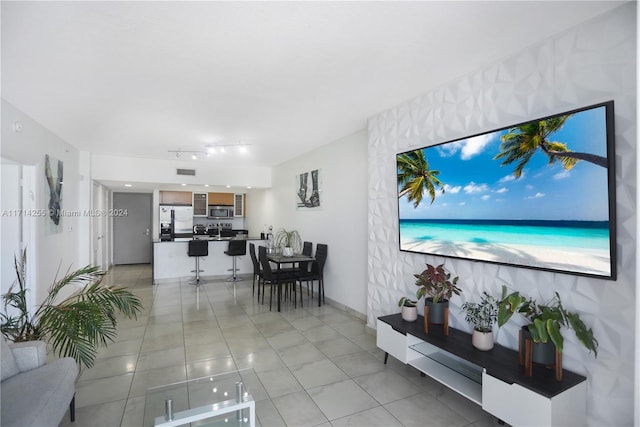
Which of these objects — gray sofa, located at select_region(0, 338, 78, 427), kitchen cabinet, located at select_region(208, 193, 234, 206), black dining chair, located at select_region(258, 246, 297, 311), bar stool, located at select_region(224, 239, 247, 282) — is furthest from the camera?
kitchen cabinet, located at select_region(208, 193, 234, 206)

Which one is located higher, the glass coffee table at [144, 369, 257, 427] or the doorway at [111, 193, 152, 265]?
the doorway at [111, 193, 152, 265]

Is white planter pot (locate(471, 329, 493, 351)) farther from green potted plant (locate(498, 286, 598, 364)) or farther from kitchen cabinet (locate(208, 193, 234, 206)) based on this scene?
kitchen cabinet (locate(208, 193, 234, 206))

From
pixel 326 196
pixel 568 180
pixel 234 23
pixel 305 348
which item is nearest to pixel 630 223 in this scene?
pixel 568 180

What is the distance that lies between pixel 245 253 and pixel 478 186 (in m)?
5.82

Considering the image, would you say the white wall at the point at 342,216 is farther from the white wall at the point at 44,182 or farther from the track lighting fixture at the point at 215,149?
the white wall at the point at 44,182

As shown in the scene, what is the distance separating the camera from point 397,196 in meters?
3.60

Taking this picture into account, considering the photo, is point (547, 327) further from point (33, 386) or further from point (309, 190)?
point (309, 190)

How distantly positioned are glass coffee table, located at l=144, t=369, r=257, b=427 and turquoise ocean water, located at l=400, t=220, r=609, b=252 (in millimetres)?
2151

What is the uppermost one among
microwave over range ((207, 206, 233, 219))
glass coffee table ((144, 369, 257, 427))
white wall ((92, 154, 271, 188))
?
white wall ((92, 154, 271, 188))

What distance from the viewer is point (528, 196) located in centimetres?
232

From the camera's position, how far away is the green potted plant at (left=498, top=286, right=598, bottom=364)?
→ 1954 mm

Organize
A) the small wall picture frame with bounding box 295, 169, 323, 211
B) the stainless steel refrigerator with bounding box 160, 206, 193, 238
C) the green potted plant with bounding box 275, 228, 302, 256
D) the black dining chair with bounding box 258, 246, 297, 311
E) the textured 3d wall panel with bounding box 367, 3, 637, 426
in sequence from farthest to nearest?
the stainless steel refrigerator with bounding box 160, 206, 193, 238, the green potted plant with bounding box 275, 228, 302, 256, the small wall picture frame with bounding box 295, 169, 323, 211, the black dining chair with bounding box 258, 246, 297, 311, the textured 3d wall panel with bounding box 367, 3, 637, 426

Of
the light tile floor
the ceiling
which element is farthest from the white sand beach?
the ceiling

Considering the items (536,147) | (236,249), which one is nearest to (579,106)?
(536,147)
